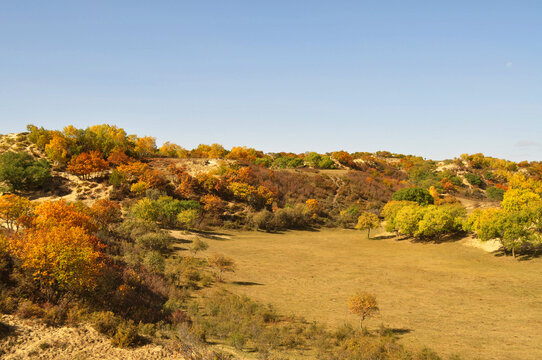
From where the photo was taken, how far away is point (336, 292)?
97.5ft

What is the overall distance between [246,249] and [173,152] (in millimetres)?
86776

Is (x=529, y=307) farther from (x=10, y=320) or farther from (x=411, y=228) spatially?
(x=10, y=320)

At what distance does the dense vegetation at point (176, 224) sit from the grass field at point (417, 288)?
2.90 m

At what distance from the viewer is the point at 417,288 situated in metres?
31.3

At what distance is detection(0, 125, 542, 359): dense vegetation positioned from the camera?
17188 millimetres

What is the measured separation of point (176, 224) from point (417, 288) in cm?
4160

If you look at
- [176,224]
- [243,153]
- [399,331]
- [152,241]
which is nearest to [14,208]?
[152,241]

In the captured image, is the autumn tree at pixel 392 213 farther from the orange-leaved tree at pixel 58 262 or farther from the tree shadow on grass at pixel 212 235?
the orange-leaved tree at pixel 58 262

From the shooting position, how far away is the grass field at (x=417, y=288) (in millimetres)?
20219

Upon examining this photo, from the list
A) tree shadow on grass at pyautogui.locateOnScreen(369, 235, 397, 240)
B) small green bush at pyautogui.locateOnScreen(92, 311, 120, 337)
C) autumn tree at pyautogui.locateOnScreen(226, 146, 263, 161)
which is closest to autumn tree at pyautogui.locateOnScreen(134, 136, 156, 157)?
autumn tree at pyautogui.locateOnScreen(226, 146, 263, 161)

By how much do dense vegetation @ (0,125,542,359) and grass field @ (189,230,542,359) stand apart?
290cm

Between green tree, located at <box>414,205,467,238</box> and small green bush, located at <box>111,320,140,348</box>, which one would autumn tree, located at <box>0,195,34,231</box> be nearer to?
small green bush, located at <box>111,320,140,348</box>

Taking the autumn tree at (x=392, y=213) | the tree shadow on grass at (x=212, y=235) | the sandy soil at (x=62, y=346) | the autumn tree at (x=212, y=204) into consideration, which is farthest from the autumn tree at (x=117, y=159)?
the sandy soil at (x=62, y=346)

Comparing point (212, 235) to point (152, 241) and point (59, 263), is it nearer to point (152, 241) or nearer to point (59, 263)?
point (152, 241)
